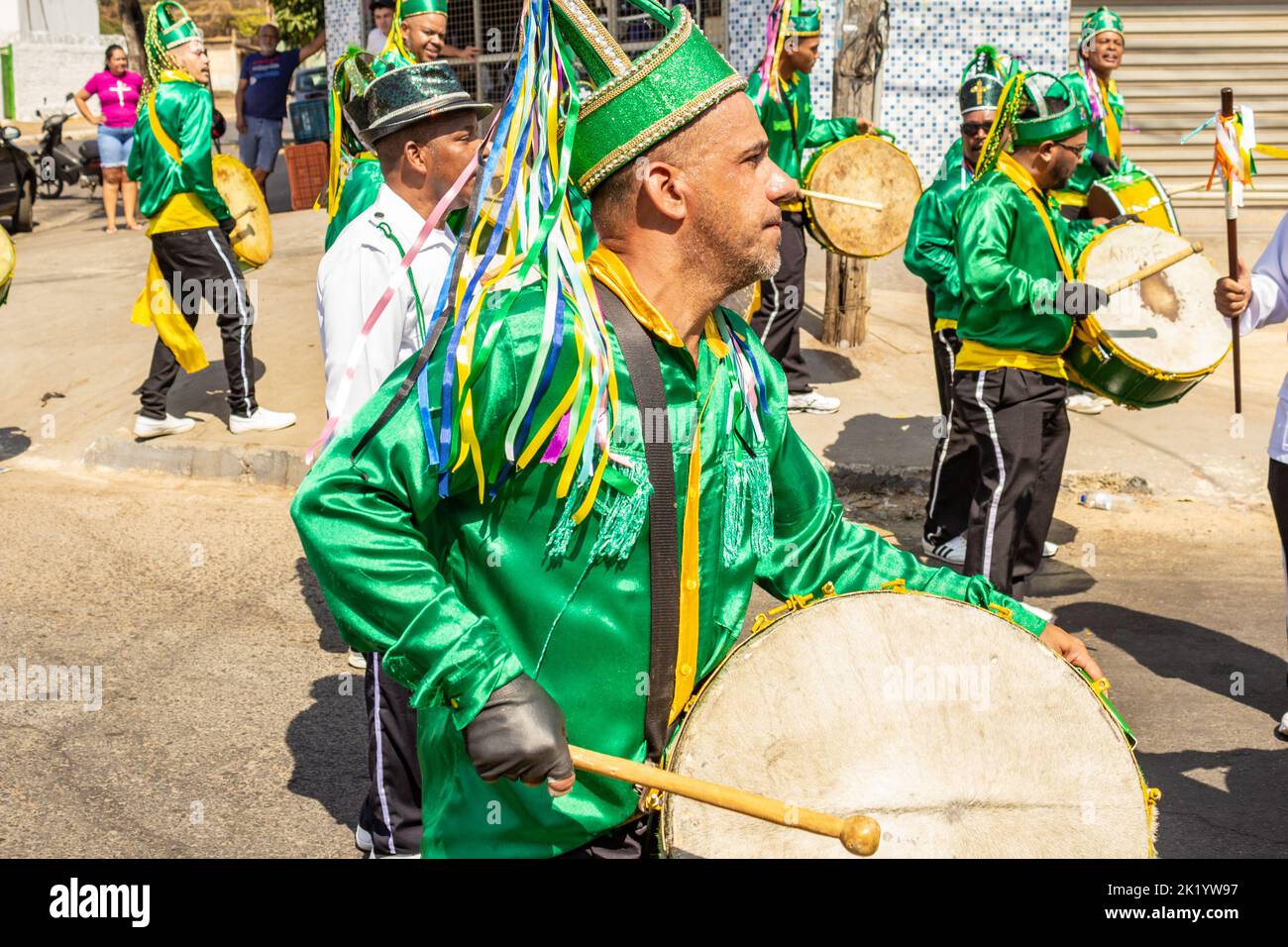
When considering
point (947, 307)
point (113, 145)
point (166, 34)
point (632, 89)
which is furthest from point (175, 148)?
point (113, 145)

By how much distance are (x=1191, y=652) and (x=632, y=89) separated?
4363 millimetres

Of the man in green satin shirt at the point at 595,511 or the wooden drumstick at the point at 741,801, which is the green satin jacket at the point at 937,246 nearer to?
the man in green satin shirt at the point at 595,511

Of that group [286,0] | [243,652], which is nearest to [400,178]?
[243,652]

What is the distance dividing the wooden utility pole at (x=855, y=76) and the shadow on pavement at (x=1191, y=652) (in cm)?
386

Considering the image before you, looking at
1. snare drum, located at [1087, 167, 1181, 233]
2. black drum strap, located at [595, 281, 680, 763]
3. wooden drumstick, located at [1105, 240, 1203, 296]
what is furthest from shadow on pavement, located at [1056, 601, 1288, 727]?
black drum strap, located at [595, 281, 680, 763]

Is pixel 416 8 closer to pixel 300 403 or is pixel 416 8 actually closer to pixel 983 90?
pixel 983 90

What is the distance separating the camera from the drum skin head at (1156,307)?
6133mm

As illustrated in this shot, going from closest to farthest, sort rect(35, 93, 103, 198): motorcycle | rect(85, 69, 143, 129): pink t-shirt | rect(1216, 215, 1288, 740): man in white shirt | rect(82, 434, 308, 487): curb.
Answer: rect(1216, 215, 1288, 740): man in white shirt < rect(82, 434, 308, 487): curb < rect(85, 69, 143, 129): pink t-shirt < rect(35, 93, 103, 198): motorcycle

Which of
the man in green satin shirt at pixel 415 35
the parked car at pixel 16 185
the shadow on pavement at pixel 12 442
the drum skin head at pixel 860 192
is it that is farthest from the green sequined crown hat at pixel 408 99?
the parked car at pixel 16 185

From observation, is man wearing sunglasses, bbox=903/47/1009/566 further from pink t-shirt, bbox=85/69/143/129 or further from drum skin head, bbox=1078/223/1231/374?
pink t-shirt, bbox=85/69/143/129

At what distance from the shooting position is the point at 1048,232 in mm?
5906

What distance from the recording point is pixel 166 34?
810 cm

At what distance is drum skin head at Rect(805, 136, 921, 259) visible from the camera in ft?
29.8

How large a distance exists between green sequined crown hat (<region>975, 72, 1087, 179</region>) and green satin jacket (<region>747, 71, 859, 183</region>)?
3151mm
